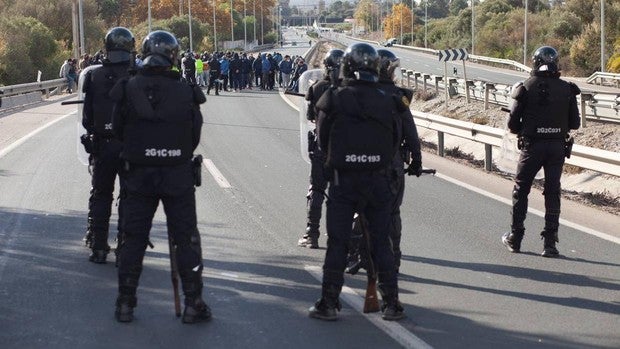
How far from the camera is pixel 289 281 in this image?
8305mm

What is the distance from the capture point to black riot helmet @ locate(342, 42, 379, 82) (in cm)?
684

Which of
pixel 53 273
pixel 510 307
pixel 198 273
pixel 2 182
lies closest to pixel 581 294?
pixel 510 307

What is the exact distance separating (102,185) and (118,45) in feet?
3.98

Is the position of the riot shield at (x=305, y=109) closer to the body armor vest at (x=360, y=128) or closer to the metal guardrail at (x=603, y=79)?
the body armor vest at (x=360, y=128)

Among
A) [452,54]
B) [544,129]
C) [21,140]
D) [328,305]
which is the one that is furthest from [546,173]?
[452,54]

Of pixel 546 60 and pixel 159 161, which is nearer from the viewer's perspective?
pixel 159 161

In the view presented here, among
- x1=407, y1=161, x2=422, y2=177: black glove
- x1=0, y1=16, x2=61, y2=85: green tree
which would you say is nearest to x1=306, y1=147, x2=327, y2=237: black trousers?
x1=407, y1=161, x2=422, y2=177: black glove

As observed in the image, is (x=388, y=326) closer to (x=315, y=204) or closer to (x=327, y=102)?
(x=327, y=102)

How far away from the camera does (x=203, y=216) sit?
1166 cm

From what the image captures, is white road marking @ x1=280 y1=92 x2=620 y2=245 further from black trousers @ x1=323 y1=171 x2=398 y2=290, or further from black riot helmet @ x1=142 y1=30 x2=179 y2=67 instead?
black riot helmet @ x1=142 y1=30 x2=179 y2=67

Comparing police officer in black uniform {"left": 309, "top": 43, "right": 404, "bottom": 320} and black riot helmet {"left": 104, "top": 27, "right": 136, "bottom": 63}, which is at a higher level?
black riot helmet {"left": 104, "top": 27, "right": 136, "bottom": 63}

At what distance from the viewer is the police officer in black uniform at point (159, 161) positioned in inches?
264

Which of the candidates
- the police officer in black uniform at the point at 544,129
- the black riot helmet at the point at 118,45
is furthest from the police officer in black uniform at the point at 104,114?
the police officer in black uniform at the point at 544,129

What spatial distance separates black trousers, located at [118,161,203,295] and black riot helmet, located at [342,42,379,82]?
4.14 ft
